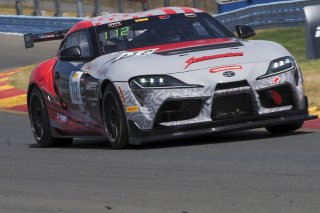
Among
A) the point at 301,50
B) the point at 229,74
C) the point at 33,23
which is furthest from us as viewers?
the point at 33,23

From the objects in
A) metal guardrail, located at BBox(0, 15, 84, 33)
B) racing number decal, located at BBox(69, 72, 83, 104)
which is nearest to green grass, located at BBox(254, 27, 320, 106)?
racing number decal, located at BBox(69, 72, 83, 104)

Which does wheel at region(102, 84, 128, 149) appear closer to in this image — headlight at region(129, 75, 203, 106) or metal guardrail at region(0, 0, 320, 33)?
headlight at region(129, 75, 203, 106)

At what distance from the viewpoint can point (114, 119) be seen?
9258 millimetres

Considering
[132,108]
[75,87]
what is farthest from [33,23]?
[132,108]

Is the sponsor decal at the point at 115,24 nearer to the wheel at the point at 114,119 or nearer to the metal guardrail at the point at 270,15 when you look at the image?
the wheel at the point at 114,119

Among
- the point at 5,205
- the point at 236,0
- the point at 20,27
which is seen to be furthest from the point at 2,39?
the point at 5,205

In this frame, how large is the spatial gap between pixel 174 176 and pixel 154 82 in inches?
66.7

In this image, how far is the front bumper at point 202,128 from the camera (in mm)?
8812

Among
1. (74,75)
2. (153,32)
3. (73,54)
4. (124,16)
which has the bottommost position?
(74,75)

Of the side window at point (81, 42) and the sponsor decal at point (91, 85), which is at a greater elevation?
the side window at point (81, 42)

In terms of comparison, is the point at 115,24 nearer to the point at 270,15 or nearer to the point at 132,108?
the point at 132,108

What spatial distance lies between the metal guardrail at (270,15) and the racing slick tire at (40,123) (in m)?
14.0

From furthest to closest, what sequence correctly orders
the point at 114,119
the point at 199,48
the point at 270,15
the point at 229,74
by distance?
the point at 270,15 < the point at 199,48 < the point at 114,119 < the point at 229,74

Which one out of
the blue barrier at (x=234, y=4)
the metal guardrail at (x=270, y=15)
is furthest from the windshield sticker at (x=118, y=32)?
the blue barrier at (x=234, y=4)
